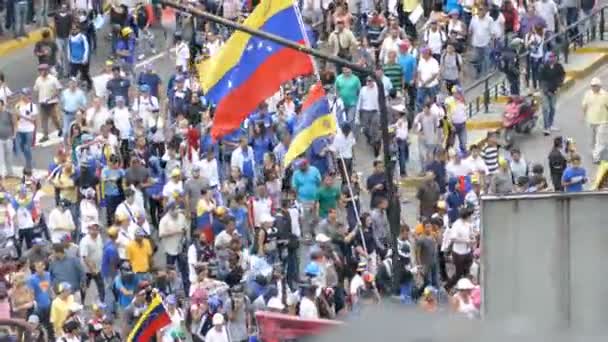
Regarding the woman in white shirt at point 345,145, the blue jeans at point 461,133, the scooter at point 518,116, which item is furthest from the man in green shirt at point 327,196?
the scooter at point 518,116

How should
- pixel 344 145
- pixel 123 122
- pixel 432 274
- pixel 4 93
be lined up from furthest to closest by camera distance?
pixel 4 93, pixel 123 122, pixel 344 145, pixel 432 274

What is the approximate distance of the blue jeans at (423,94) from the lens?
28.9 meters

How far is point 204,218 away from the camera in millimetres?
24797

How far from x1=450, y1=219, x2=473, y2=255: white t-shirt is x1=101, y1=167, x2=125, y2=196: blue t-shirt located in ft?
16.5

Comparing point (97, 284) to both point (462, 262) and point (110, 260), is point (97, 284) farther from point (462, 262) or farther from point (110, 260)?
point (462, 262)

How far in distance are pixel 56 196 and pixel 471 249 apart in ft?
20.0

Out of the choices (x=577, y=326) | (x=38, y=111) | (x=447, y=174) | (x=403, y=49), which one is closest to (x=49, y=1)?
(x=38, y=111)

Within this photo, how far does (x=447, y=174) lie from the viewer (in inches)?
1017

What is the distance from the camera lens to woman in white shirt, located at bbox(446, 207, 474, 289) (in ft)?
76.0

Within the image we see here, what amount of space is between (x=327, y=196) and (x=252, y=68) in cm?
517

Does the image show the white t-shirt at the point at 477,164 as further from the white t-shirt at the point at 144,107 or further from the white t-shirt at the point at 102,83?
the white t-shirt at the point at 102,83

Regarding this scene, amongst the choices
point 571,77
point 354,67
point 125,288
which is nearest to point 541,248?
point 354,67

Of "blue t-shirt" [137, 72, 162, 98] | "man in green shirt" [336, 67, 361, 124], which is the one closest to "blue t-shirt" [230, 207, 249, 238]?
"man in green shirt" [336, 67, 361, 124]

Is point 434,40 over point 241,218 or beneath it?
over
